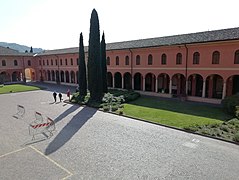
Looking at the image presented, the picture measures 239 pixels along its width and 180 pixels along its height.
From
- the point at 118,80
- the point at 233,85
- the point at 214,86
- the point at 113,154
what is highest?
the point at 233,85

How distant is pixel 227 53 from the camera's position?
1923 centimetres

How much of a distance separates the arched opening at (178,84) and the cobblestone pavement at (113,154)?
12.6 metres

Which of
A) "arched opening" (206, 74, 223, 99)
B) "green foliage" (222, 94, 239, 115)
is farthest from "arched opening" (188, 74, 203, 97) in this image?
"green foliage" (222, 94, 239, 115)

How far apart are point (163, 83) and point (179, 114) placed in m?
11.4

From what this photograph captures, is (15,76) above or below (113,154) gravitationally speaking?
above

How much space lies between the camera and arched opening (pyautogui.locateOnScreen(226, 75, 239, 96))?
20.7 m

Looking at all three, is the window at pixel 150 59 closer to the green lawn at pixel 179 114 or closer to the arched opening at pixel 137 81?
the arched opening at pixel 137 81

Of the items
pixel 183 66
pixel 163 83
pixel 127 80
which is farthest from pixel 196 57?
pixel 127 80

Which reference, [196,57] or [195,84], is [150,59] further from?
[195,84]

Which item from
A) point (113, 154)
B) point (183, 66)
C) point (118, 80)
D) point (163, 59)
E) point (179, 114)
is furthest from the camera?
point (118, 80)

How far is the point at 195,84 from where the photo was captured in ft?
77.8

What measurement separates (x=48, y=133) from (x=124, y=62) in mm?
18679

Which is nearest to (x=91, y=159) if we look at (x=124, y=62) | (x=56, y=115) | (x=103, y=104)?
(x=56, y=115)

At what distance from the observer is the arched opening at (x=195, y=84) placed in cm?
2347
